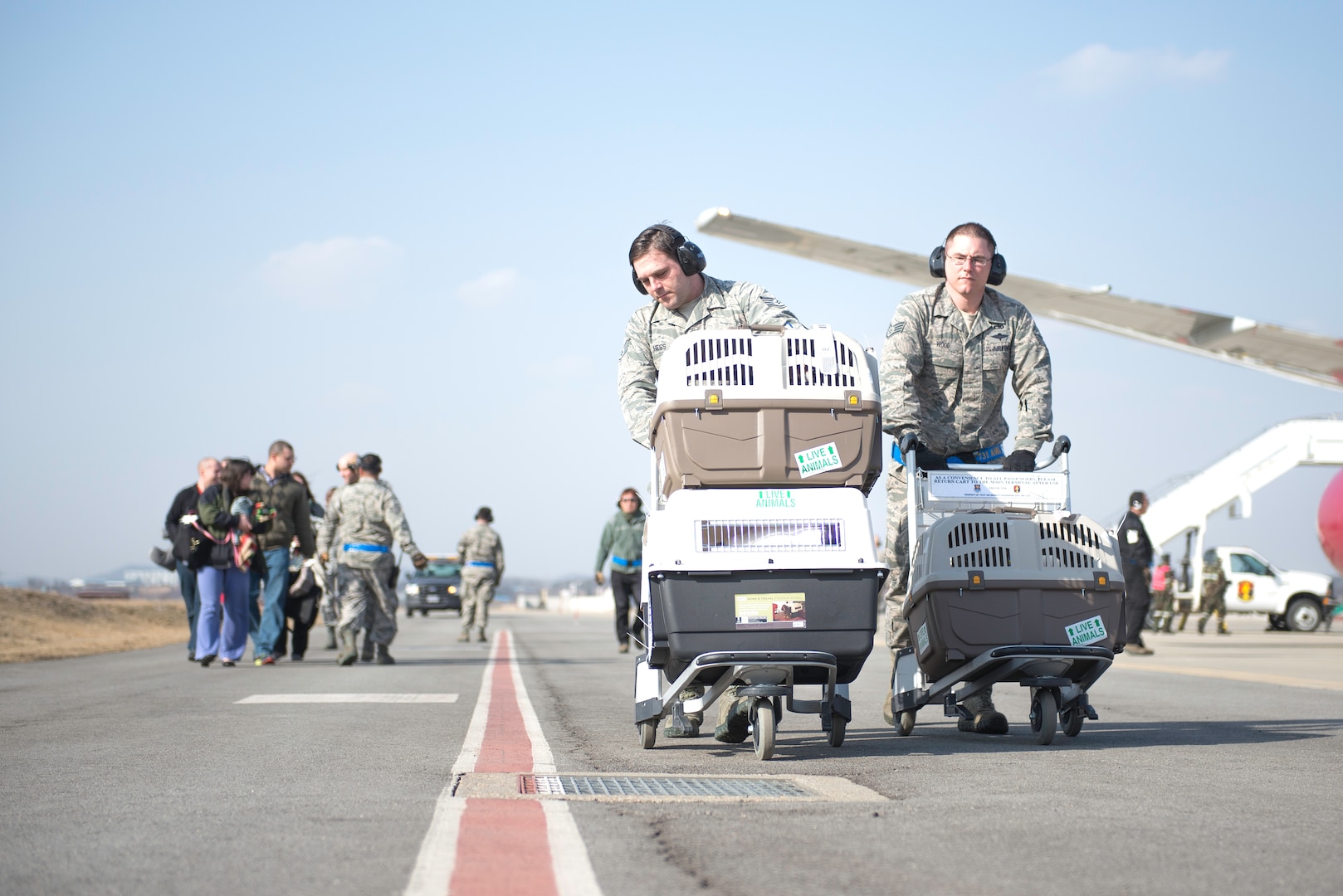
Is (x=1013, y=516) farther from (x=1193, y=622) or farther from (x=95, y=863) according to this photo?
(x=1193, y=622)

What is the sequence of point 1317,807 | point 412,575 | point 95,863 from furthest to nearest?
point 412,575
point 1317,807
point 95,863

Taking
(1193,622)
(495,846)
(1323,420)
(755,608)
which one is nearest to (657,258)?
(755,608)

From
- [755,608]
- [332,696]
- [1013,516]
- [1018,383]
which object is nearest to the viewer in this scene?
[755,608]

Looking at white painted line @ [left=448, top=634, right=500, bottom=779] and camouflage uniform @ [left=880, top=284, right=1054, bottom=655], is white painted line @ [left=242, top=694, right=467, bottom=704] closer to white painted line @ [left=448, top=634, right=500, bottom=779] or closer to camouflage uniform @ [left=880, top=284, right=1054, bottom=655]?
white painted line @ [left=448, top=634, right=500, bottom=779]

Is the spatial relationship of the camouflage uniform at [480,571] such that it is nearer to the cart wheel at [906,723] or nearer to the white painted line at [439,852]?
the cart wheel at [906,723]

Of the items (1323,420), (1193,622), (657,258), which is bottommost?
(1193,622)

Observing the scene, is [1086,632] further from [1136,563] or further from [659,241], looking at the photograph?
[1136,563]

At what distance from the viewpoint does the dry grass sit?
19.5m

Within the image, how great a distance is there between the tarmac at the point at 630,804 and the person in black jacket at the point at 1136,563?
309 inches

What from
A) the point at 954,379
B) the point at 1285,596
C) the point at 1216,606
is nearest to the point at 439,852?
the point at 954,379

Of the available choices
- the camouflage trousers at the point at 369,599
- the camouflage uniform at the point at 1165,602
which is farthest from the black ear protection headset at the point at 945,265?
the camouflage uniform at the point at 1165,602

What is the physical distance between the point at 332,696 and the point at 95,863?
6.04 metres

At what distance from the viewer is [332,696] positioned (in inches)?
374

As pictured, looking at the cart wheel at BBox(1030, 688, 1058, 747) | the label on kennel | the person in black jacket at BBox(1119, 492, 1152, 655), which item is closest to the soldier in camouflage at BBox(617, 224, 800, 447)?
the label on kennel
